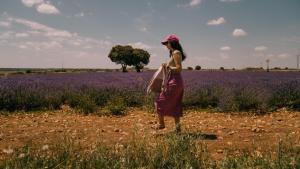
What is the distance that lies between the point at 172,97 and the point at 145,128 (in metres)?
0.91

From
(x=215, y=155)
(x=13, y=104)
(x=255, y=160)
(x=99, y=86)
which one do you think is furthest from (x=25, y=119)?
(x=255, y=160)

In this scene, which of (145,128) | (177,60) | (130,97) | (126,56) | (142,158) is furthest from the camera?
(126,56)

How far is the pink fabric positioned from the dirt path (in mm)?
459

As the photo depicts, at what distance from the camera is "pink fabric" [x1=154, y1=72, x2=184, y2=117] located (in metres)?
6.34

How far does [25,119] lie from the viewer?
872cm

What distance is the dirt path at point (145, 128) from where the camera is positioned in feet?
18.0

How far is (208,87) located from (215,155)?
24.6ft

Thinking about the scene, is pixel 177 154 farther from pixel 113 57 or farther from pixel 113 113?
pixel 113 57

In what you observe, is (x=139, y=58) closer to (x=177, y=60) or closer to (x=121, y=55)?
(x=121, y=55)

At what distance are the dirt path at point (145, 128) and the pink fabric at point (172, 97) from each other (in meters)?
0.46

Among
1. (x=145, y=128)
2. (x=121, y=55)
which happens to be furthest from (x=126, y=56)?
(x=145, y=128)

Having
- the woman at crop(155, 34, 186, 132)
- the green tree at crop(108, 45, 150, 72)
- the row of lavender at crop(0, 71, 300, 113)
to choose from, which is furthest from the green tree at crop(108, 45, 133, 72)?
the woman at crop(155, 34, 186, 132)

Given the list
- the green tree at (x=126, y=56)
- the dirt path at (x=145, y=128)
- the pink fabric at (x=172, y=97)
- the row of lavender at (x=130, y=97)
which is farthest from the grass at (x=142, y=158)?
the green tree at (x=126, y=56)

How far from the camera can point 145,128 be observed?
582cm
